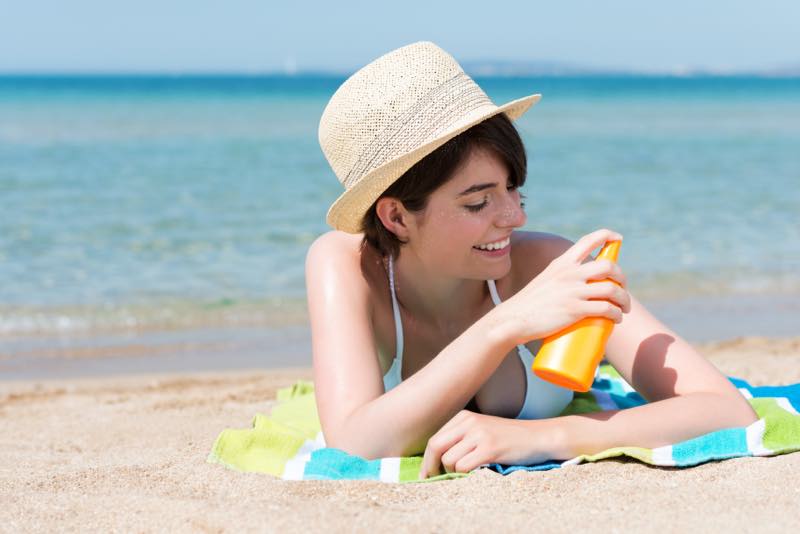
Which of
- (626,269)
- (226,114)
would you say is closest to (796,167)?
(626,269)

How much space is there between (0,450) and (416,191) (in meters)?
1.86

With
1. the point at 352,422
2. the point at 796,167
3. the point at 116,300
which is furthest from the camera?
the point at 796,167

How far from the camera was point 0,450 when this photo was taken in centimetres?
348

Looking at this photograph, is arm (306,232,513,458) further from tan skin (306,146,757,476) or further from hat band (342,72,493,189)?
hat band (342,72,493,189)

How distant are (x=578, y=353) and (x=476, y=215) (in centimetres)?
53

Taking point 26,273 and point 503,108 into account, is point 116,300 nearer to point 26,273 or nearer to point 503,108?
point 26,273

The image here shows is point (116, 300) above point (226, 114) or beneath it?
above

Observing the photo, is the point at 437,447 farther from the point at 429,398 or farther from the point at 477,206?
the point at 477,206

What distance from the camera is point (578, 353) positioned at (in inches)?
98.3

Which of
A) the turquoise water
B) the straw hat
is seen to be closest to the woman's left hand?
the straw hat

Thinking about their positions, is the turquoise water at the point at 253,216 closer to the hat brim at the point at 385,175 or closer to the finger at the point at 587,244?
the hat brim at the point at 385,175

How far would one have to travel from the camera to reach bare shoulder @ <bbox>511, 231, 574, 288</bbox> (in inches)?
124

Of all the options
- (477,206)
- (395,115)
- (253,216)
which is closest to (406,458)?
(477,206)

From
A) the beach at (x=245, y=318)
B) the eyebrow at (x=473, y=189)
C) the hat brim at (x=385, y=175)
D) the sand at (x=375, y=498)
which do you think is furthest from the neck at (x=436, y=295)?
the sand at (x=375, y=498)
